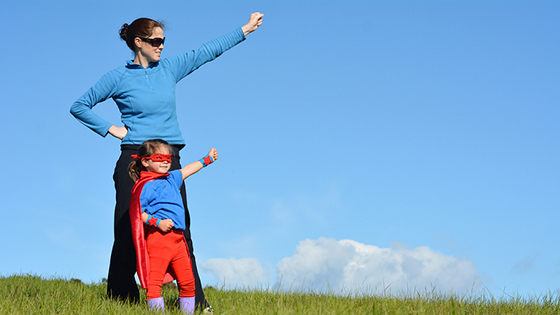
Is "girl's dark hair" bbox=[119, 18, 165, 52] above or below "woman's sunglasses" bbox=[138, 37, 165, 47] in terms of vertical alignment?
above

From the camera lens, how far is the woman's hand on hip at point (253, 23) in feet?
18.2

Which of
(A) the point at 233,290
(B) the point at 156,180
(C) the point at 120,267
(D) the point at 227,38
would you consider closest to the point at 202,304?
(C) the point at 120,267

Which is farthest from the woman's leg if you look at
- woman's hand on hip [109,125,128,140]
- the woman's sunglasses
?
the woman's sunglasses

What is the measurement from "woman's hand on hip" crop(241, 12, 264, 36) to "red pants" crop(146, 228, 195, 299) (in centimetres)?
243

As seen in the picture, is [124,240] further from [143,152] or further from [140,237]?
[143,152]

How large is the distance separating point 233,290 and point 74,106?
3.10 m

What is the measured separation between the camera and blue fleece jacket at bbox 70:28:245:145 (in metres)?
4.93

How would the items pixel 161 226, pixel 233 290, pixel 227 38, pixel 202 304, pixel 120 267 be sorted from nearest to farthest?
pixel 161 226, pixel 202 304, pixel 120 267, pixel 227 38, pixel 233 290

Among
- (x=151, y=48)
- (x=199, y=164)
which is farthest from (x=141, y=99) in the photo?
(x=199, y=164)

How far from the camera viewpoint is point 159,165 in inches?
177

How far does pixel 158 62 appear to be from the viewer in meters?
5.27

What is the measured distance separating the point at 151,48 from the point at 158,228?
189 centimetres

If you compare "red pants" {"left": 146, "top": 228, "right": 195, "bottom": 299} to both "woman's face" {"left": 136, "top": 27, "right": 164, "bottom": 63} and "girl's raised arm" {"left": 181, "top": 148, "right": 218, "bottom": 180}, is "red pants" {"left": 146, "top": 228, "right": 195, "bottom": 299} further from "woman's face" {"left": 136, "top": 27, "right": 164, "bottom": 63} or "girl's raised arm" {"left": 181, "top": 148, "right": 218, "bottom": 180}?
"woman's face" {"left": 136, "top": 27, "right": 164, "bottom": 63}

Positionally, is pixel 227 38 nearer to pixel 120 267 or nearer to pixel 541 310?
pixel 120 267
